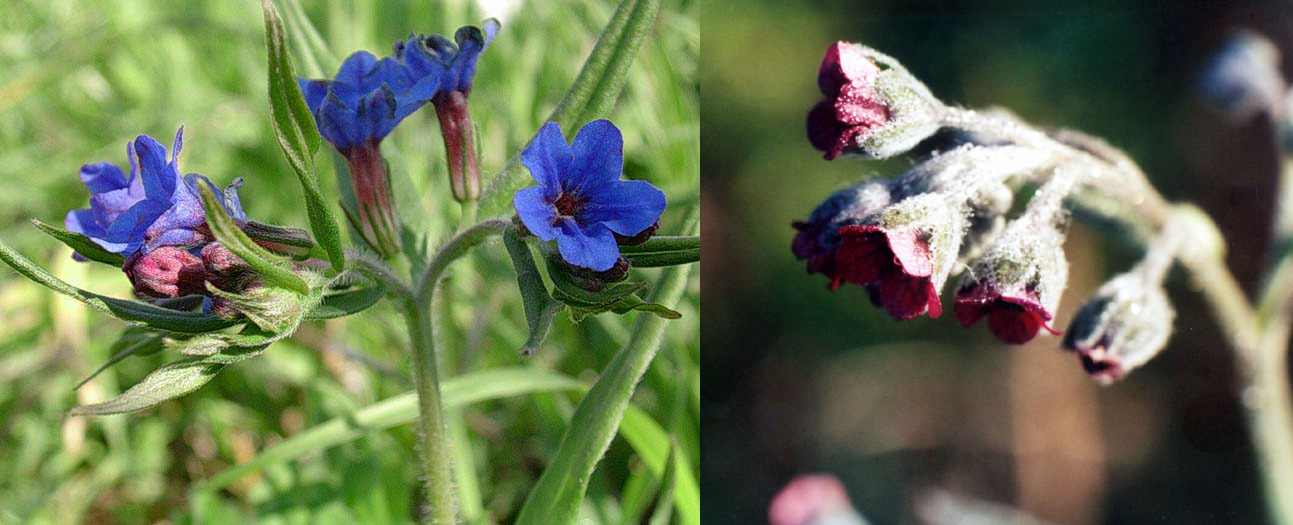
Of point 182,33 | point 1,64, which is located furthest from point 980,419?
point 1,64

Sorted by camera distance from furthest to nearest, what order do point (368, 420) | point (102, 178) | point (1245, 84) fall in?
point (1245, 84), point (368, 420), point (102, 178)

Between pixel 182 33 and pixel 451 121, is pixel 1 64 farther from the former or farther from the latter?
pixel 451 121

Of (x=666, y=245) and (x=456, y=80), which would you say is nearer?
(x=666, y=245)

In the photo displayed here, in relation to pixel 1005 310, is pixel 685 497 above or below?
below

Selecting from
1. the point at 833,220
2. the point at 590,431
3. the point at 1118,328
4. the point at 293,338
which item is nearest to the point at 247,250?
the point at 590,431

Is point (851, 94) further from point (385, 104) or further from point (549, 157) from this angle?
point (385, 104)

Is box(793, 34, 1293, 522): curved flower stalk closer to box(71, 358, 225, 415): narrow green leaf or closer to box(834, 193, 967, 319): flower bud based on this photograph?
box(834, 193, 967, 319): flower bud
